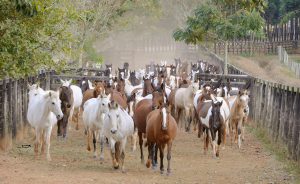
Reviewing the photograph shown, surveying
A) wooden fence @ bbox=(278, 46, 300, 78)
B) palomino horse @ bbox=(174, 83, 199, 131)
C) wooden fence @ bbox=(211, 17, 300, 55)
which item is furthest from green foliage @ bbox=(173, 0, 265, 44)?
wooden fence @ bbox=(211, 17, 300, 55)

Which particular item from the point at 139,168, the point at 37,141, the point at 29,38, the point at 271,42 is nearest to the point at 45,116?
the point at 37,141

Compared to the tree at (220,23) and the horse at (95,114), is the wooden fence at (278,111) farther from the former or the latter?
the horse at (95,114)

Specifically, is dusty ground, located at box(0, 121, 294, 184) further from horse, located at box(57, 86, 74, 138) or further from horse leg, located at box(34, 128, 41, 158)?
horse, located at box(57, 86, 74, 138)

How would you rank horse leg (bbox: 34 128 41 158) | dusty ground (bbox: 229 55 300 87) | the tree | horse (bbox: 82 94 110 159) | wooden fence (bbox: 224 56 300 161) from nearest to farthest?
horse (bbox: 82 94 110 159) < wooden fence (bbox: 224 56 300 161) < horse leg (bbox: 34 128 41 158) < the tree < dusty ground (bbox: 229 55 300 87)

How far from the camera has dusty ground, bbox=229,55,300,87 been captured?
53.3m

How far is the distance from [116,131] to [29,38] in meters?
4.59

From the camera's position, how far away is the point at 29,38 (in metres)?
21.1

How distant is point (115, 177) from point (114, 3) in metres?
33.5

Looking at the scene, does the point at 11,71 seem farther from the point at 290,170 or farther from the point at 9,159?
the point at 290,170

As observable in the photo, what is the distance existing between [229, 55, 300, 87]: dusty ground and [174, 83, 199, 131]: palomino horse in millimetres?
21587

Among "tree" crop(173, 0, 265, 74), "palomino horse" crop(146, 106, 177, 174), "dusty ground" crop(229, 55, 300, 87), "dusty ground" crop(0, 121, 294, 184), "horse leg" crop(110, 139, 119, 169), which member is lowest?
"dusty ground" crop(0, 121, 294, 184)

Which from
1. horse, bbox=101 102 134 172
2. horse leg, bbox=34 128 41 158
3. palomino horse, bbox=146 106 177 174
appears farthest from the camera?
horse leg, bbox=34 128 41 158

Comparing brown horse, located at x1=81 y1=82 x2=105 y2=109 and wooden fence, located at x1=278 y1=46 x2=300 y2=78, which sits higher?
wooden fence, located at x1=278 y1=46 x2=300 y2=78

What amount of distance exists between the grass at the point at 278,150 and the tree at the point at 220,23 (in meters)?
7.10
